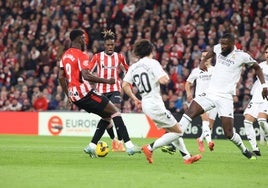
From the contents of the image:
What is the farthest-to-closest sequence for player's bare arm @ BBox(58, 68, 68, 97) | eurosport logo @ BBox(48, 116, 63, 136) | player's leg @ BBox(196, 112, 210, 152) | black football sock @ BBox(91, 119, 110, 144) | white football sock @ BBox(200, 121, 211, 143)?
1. eurosport logo @ BBox(48, 116, 63, 136)
2. player's leg @ BBox(196, 112, 210, 152)
3. white football sock @ BBox(200, 121, 211, 143)
4. black football sock @ BBox(91, 119, 110, 144)
5. player's bare arm @ BBox(58, 68, 68, 97)

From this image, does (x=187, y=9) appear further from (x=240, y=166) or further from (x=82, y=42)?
(x=240, y=166)

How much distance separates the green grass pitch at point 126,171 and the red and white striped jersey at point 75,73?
3.98ft

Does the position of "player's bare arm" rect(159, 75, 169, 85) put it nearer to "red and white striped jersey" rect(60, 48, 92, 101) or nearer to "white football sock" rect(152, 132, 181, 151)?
"white football sock" rect(152, 132, 181, 151)

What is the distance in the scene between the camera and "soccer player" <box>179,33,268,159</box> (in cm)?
1362

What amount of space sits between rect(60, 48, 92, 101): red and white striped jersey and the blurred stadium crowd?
11.7 metres

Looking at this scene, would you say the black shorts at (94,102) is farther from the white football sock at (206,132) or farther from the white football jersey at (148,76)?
the white football sock at (206,132)

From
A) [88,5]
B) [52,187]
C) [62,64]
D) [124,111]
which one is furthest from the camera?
[88,5]

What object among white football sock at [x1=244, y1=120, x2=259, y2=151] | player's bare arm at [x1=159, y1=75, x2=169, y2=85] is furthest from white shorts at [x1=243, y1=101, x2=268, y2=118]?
player's bare arm at [x1=159, y1=75, x2=169, y2=85]

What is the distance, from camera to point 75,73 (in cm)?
1359

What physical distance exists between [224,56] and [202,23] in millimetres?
13567

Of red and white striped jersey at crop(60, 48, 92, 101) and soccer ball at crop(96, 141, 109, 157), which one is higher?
red and white striped jersey at crop(60, 48, 92, 101)

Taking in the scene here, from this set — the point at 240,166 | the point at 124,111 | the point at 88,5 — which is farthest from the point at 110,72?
the point at 88,5

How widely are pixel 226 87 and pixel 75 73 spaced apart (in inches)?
112

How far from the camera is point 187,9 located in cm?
2814
